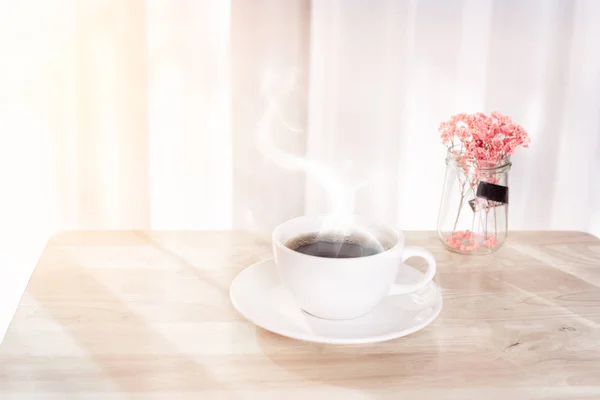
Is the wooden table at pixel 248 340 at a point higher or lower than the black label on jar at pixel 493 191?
lower

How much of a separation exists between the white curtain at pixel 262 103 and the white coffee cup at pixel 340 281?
473mm

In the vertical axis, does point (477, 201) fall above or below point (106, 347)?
above

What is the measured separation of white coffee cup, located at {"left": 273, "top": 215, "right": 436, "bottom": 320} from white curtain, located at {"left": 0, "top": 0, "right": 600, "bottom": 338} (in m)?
0.47

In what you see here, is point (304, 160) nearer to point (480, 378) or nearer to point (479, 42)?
point (479, 42)

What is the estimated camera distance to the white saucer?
2.42 feet

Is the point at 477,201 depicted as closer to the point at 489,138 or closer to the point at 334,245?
the point at 489,138

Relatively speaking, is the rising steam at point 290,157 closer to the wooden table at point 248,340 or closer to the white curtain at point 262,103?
the white curtain at point 262,103

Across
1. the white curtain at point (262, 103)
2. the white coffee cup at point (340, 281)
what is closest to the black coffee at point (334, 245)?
the white coffee cup at point (340, 281)

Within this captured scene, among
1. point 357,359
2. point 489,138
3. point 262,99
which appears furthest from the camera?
point 262,99

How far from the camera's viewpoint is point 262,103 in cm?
123

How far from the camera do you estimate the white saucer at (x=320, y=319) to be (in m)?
0.74

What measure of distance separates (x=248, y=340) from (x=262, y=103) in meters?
0.57

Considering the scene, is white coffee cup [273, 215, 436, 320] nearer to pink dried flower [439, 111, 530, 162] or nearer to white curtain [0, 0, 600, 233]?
pink dried flower [439, 111, 530, 162]

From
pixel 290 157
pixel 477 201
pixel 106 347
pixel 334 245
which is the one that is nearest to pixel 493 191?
pixel 477 201
